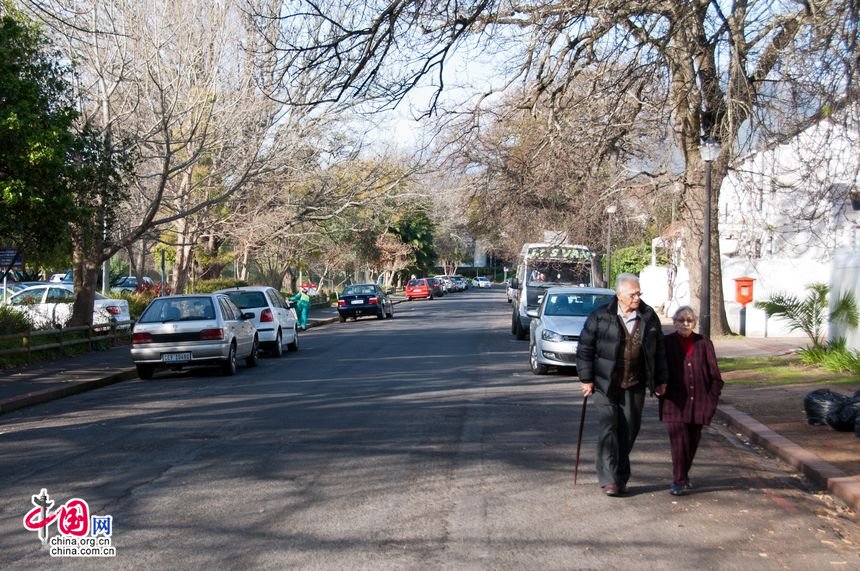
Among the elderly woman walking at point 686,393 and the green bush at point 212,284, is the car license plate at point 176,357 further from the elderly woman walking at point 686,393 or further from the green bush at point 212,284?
the green bush at point 212,284

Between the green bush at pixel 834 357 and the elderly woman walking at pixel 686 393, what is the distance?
9.58m

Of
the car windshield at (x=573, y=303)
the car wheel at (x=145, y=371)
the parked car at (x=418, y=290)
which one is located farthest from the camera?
the parked car at (x=418, y=290)

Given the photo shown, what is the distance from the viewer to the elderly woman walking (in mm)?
7934

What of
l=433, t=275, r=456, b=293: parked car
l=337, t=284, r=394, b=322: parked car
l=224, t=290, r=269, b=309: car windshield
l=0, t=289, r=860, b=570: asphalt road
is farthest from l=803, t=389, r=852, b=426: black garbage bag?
l=433, t=275, r=456, b=293: parked car

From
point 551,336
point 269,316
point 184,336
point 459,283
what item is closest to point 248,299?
point 269,316

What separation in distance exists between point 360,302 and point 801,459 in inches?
1198

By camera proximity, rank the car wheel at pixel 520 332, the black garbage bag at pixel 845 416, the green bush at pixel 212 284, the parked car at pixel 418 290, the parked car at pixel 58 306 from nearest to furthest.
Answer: the black garbage bag at pixel 845 416 < the parked car at pixel 58 306 < the car wheel at pixel 520 332 < the green bush at pixel 212 284 < the parked car at pixel 418 290

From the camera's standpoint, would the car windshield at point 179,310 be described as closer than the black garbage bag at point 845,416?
No

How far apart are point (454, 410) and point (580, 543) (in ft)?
21.3

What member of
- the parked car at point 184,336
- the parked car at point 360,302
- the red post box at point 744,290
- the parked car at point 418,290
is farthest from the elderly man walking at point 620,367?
the parked car at point 418,290

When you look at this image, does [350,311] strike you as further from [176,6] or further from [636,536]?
[636,536]

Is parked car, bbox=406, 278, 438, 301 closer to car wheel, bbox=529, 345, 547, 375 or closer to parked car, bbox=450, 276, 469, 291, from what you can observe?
parked car, bbox=450, 276, 469, 291
